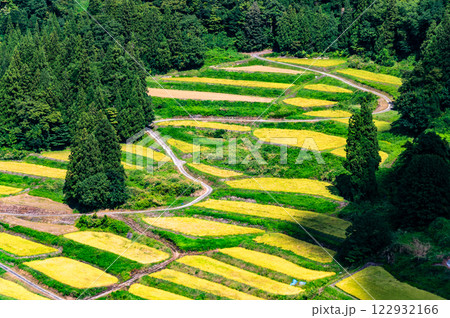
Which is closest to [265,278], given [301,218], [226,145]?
[301,218]

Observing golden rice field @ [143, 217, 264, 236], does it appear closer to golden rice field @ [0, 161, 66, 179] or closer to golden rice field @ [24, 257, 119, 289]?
golden rice field @ [24, 257, 119, 289]

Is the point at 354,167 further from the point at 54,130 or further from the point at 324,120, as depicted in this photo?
the point at 54,130

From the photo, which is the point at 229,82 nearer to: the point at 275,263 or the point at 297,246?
the point at 297,246

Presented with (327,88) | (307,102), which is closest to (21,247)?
(307,102)

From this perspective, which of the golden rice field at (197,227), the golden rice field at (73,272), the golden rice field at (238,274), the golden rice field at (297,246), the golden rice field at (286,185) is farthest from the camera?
the golden rice field at (286,185)

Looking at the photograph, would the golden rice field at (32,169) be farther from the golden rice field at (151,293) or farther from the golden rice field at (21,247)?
the golden rice field at (151,293)

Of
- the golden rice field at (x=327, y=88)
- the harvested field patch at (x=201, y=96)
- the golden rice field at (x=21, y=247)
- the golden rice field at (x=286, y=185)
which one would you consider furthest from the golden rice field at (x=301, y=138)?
the golden rice field at (x=21, y=247)
